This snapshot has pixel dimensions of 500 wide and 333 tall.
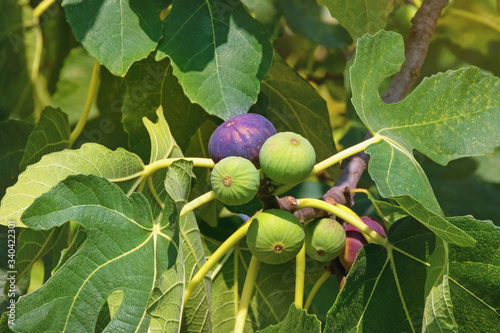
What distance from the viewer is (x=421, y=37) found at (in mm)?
1477

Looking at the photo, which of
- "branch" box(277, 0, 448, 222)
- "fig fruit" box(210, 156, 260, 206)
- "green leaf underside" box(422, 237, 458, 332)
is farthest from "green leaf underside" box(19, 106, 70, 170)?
"green leaf underside" box(422, 237, 458, 332)

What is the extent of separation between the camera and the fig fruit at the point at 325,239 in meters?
1.07

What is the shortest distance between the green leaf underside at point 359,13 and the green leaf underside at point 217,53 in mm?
172

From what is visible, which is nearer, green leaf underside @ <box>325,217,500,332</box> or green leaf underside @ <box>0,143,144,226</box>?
green leaf underside @ <box>325,217,500,332</box>

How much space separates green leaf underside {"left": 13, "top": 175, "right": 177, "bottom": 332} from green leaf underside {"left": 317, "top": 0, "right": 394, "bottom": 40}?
612 mm

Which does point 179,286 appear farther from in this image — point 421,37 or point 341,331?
point 421,37

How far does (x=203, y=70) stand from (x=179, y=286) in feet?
1.52

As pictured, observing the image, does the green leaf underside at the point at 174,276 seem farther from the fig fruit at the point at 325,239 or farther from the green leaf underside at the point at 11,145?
the green leaf underside at the point at 11,145

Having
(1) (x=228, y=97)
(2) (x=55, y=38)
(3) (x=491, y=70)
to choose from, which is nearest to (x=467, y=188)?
(3) (x=491, y=70)

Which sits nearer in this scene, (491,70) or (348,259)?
(348,259)

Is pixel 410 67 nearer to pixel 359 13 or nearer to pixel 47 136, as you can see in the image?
pixel 359 13

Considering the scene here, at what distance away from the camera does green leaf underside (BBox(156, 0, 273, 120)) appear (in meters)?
1.21

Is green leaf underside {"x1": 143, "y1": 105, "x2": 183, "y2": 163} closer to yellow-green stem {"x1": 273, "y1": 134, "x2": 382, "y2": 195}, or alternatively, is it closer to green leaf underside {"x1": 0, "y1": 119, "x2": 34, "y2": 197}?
yellow-green stem {"x1": 273, "y1": 134, "x2": 382, "y2": 195}

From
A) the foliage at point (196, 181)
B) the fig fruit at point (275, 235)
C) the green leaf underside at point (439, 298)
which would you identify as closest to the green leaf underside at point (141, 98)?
the foliage at point (196, 181)
